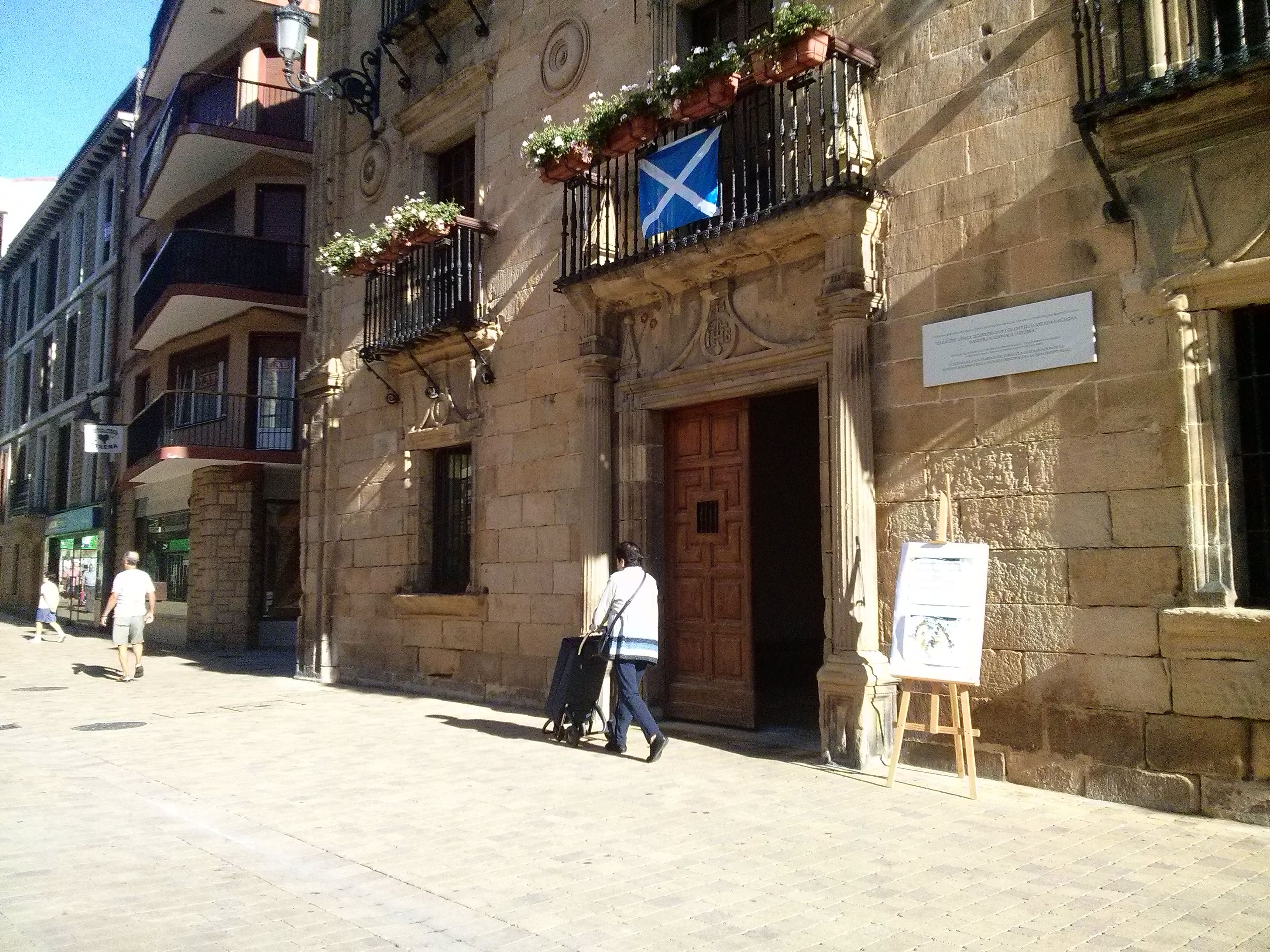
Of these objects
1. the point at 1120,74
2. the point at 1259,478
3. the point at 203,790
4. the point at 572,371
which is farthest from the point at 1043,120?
the point at 203,790

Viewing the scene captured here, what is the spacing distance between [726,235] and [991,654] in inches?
142

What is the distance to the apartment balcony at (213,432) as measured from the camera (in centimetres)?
1822

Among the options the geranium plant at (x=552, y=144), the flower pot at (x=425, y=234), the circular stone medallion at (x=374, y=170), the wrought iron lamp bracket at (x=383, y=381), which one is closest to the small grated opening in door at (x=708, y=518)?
the geranium plant at (x=552, y=144)

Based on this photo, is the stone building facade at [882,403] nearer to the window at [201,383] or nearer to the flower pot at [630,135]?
the flower pot at [630,135]

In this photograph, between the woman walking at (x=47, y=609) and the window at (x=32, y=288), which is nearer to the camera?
the woman walking at (x=47, y=609)

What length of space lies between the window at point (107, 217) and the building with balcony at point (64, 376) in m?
0.05

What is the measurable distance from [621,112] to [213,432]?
1327cm

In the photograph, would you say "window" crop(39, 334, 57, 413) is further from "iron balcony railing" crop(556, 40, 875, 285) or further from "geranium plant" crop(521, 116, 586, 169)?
"iron balcony railing" crop(556, 40, 875, 285)

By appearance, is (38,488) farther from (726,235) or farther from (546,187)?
(726,235)

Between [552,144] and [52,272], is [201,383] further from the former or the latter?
[52,272]

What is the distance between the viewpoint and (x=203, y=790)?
21.5ft

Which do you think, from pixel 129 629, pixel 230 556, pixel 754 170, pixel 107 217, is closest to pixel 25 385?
pixel 107 217

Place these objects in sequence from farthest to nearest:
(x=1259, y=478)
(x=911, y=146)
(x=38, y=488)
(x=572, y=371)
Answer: (x=38, y=488)
(x=572, y=371)
(x=911, y=146)
(x=1259, y=478)

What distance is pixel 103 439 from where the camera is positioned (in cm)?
2239
